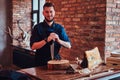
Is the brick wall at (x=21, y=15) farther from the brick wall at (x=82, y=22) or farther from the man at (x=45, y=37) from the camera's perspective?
the man at (x=45, y=37)

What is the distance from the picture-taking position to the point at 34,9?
20.4 feet

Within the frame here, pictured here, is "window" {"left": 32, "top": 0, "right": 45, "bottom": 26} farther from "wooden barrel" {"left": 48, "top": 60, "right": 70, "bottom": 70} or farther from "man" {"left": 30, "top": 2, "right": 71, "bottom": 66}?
"wooden barrel" {"left": 48, "top": 60, "right": 70, "bottom": 70}

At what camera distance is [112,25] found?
3.13m

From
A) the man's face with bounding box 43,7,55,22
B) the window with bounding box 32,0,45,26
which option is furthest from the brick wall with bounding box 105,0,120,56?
the window with bounding box 32,0,45,26

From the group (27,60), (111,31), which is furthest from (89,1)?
(27,60)

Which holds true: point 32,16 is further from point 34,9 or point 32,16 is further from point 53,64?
point 53,64

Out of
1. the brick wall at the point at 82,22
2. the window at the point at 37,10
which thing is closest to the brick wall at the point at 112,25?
the brick wall at the point at 82,22

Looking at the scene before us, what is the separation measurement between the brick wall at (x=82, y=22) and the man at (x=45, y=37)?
3.26ft

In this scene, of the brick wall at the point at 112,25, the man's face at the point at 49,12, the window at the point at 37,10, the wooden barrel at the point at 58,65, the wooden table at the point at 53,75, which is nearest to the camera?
the wooden table at the point at 53,75

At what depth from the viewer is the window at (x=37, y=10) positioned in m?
6.13

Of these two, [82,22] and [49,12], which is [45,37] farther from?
[82,22]

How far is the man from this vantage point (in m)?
2.15

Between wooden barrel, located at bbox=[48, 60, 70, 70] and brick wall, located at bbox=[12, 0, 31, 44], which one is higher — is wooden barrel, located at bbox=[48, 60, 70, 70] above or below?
below

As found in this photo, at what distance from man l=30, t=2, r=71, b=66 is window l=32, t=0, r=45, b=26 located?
388 cm
